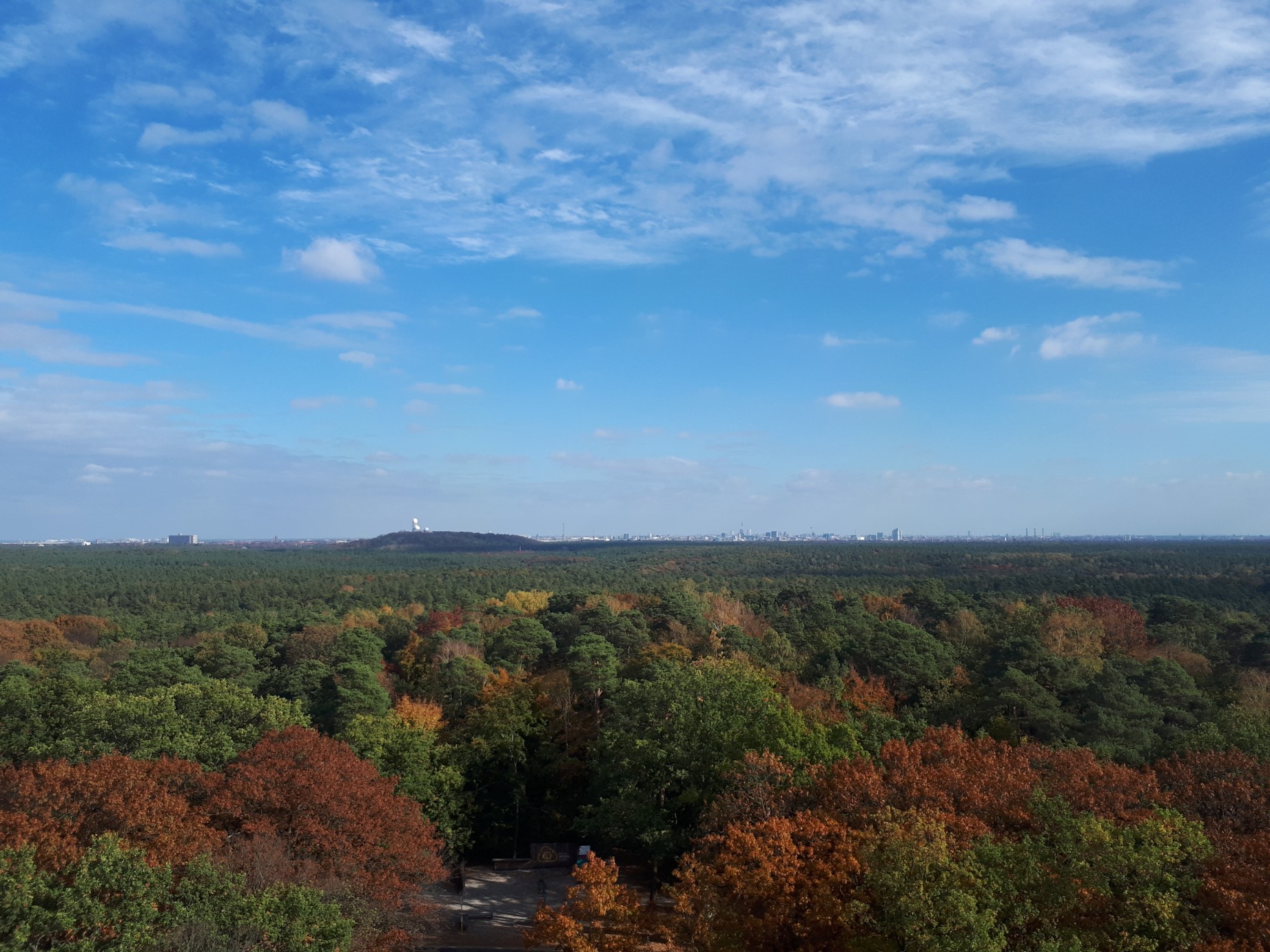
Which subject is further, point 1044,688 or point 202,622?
point 202,622

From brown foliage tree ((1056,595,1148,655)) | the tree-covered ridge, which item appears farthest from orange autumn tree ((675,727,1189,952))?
the tree-covered ridge

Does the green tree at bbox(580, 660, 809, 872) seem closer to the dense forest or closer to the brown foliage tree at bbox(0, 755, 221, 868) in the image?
→ the dense forest

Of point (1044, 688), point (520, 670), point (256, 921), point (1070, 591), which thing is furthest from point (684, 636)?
point (1070, 591)

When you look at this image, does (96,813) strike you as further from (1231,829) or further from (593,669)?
(1231,829)

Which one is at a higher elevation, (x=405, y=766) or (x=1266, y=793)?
(x=1266, y=793)

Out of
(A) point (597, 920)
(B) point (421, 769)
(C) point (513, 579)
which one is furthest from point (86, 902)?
(C) point (513, 579)

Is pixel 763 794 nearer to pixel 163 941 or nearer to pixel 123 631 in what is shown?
pixel 163 941
